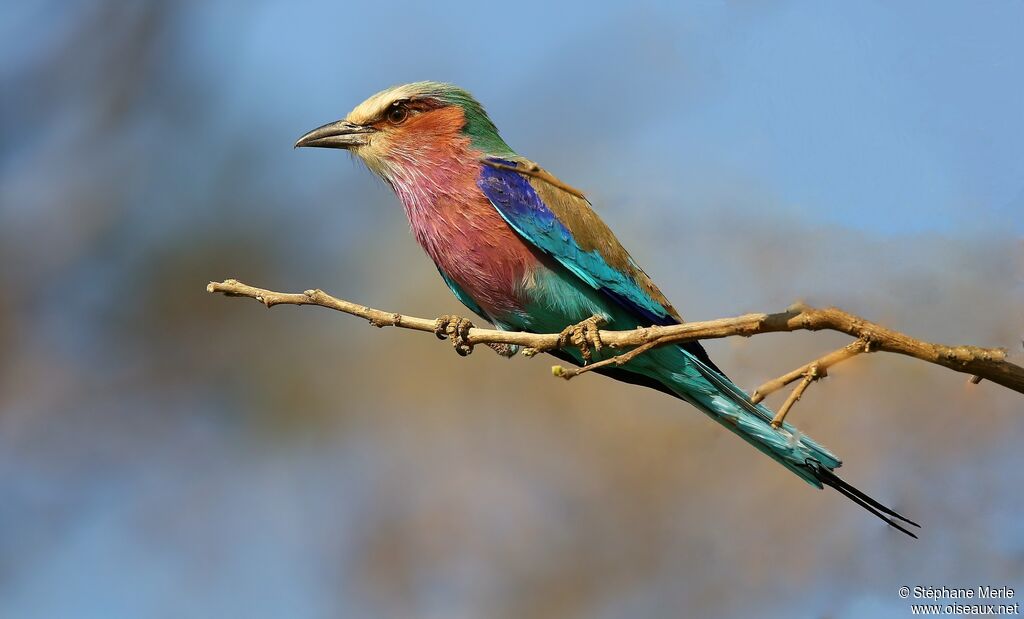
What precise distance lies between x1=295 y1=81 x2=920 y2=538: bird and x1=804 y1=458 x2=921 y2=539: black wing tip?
9.6 inches

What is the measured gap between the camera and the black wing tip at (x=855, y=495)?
2873mm

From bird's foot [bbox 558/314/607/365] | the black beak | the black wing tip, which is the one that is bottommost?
the black wing tip

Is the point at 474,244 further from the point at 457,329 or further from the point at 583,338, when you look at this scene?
the point at 583,338

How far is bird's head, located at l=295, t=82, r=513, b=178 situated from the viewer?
4.38m

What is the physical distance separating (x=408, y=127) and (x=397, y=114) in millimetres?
108

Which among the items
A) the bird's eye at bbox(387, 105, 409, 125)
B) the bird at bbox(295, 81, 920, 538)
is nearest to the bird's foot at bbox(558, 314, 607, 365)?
the bird at bbox(295, 81, 920, 538)

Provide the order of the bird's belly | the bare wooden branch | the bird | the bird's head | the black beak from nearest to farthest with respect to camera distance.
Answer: the bare wooden branch, the bird, the bird's belly, the bird's head, the black beak

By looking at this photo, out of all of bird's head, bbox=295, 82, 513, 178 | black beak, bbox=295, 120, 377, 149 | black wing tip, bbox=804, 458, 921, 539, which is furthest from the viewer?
black beak, bbox=295, 120, 377, 149

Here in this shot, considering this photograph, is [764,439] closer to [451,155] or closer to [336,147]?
[451,155]

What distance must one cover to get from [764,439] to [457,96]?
6.41ft

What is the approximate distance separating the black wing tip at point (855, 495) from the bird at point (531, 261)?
0.24 m

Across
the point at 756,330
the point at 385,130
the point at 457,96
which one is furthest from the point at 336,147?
the point at 756,330

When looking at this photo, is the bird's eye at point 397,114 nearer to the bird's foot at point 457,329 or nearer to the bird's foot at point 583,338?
the bird's foot at point 457,329

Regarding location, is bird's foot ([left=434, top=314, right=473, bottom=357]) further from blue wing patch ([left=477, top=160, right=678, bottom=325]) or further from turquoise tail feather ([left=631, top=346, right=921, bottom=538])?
turquoise tail feather ([left=631, top=346, right=921, bottom=538])
